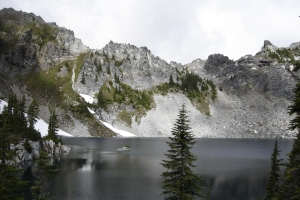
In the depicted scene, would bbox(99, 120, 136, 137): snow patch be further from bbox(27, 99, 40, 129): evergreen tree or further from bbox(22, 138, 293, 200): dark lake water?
bbox(22, 138, 293, 200): dark lake water

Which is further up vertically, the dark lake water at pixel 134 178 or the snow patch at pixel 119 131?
the snow patch at pixel 119 131

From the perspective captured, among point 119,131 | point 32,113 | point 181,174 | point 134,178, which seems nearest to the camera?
point 181,174

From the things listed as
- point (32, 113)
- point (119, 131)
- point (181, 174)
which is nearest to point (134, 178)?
point (181, 174)

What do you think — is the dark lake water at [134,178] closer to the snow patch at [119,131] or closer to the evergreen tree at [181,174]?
the evergreen tree at [181,174]

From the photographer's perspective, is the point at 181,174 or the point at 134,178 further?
the point at 134,178

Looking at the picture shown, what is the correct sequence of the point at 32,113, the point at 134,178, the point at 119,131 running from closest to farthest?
the point at 134,178, the point at 32,113, the point at 119,131

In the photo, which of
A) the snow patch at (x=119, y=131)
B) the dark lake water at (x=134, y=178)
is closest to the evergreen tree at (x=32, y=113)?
the dark lake water at (x=134, y=178)

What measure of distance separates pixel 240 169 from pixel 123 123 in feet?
408

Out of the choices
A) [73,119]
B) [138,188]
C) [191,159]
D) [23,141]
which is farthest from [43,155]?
[73,119]

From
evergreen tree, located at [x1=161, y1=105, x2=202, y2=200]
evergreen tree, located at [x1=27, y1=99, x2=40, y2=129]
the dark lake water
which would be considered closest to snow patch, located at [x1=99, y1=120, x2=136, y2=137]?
evergreen tree, located at [x1=27, y1=99, x2=40, y2=129]

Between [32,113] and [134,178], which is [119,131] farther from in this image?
[134,178]

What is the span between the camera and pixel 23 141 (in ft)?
265

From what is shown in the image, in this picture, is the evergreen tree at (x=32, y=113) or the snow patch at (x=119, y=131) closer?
the evergreen tree at (x=32, y=113)

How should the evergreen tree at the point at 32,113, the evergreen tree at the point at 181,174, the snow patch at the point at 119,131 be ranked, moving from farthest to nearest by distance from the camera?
the snow patch at the point at 119,131 < the evergreen tree at the point at 32,113 < the evergreen tree at the point at 181,174
